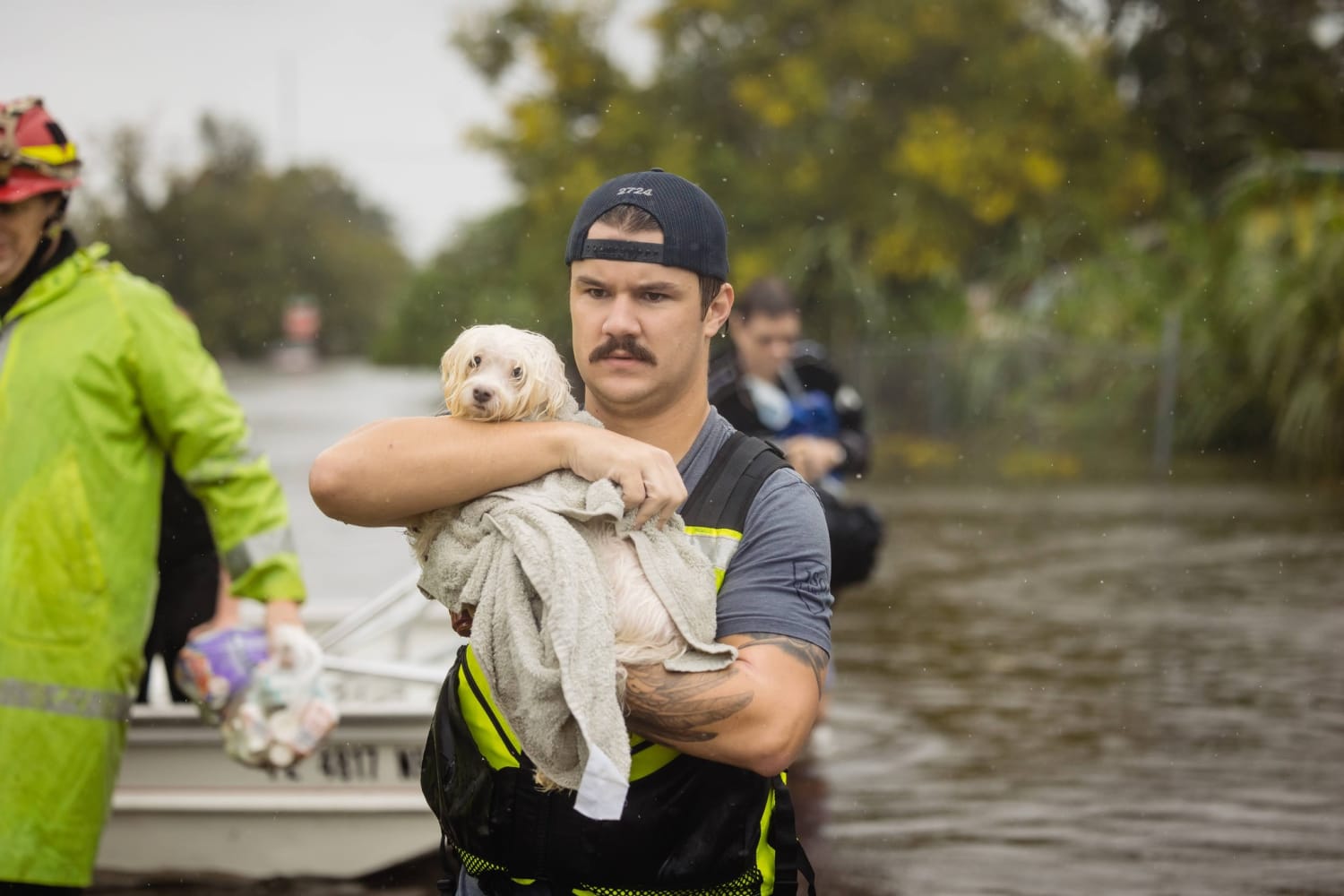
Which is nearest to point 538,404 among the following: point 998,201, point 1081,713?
point 1081,713

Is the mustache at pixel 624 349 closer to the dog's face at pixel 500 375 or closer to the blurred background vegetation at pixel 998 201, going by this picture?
the dog's face at pixel 500 375

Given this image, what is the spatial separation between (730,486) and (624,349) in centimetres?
27

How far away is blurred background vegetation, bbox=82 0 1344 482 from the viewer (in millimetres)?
20141

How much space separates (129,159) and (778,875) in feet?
140

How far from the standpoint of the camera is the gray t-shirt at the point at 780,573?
8.19 feet

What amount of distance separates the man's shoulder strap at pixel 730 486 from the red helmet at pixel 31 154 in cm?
220

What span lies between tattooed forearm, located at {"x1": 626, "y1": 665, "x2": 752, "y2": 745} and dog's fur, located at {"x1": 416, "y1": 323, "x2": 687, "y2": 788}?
0.07ft

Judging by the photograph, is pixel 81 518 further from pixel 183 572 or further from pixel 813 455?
pixel 813 455

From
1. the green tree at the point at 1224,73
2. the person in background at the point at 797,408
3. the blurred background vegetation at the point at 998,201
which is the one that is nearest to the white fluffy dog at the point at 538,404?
the person in background at the point at 797,408

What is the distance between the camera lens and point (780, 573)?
2.52 meters

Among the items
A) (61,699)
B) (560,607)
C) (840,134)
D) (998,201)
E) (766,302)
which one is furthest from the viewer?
(840,134)

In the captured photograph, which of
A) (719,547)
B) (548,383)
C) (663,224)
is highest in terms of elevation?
(663,224)

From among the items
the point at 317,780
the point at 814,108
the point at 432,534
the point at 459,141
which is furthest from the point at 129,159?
the point at 432,534

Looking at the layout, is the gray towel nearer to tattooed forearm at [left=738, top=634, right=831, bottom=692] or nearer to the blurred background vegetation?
tattooed forearm at [left=738, top=634, right=831, bottom=692]
